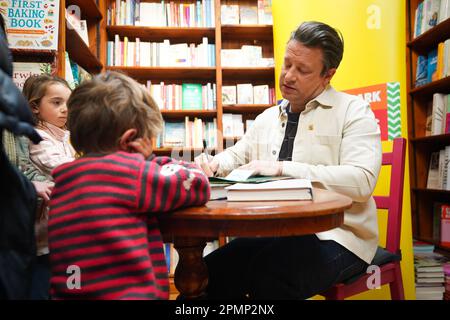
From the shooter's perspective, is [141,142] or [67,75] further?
[67,75]

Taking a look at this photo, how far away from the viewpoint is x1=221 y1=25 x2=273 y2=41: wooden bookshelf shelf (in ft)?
10.6

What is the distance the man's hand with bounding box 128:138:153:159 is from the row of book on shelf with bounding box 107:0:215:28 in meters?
2.74

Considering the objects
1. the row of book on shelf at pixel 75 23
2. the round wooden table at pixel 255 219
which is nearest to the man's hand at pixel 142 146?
the round wooden table at pixel 255 219

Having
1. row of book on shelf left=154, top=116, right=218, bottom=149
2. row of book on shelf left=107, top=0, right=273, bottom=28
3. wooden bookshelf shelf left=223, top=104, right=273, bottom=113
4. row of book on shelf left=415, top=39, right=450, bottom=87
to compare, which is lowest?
row of book on shelf left=154, top=116, right=218, bottom=149

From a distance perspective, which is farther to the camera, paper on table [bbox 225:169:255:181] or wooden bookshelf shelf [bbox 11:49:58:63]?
wooden bookshelf shelf [bbox 11:49:58:63]

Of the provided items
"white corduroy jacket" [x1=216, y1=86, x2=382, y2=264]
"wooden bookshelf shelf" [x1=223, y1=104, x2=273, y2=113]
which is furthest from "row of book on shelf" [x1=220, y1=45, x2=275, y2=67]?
"white corduroy jacket" [x1=216, y1=86, x2=382, y2=264]


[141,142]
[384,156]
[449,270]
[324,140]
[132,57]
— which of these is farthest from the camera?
[132,57]

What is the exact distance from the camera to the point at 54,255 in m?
0.68

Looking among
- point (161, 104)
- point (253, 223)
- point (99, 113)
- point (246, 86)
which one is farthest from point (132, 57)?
point (253, 223)

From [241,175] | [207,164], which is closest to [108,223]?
[241,175]

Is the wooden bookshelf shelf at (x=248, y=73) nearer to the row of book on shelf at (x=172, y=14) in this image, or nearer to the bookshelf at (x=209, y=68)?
the bookshelf at (x=209, y=68)

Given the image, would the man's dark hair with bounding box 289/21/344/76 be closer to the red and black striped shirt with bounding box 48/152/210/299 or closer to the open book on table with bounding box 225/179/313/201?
the open book on table with bounding box 225/179/313/201
